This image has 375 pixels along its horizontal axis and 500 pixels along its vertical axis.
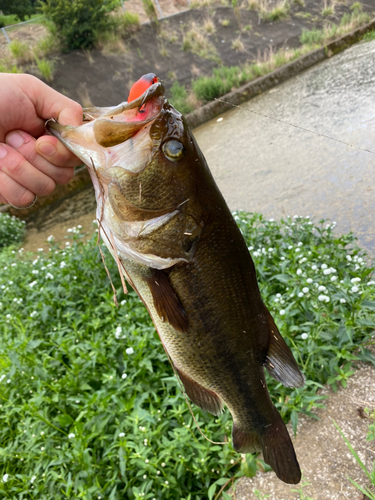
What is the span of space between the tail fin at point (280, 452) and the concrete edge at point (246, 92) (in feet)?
27.1

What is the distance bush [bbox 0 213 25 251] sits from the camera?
697 cm

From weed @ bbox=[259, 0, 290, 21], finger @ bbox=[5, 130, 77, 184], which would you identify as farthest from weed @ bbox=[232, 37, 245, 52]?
finger @ bbox=[5, 130, 77, 184]

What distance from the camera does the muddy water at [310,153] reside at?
4.12 meters

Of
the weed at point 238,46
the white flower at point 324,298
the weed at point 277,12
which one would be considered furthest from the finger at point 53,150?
the weed at point 277,12

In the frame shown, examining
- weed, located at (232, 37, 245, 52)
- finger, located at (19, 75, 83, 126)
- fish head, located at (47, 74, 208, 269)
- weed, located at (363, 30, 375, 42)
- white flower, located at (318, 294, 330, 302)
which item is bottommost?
weed, located at (363, 30, 375, 42)

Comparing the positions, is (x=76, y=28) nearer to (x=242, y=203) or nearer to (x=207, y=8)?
(x=207, y=8)

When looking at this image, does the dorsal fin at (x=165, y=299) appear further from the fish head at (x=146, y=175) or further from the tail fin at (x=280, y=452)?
the tail fin at (x=280, y=452)

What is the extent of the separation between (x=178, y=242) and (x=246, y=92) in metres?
10.1

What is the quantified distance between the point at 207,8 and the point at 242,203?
1739 cm

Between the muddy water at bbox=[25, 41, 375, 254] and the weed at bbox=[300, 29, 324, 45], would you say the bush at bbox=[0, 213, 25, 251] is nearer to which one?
the muddy water at bbox=[25, 41, 375, 254]

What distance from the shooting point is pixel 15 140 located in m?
1.56

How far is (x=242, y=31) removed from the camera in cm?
1642

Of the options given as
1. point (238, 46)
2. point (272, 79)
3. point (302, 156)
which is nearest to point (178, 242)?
point (302, 156)

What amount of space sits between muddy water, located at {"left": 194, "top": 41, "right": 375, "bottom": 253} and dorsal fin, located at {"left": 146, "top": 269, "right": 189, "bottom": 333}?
8.53 ft
